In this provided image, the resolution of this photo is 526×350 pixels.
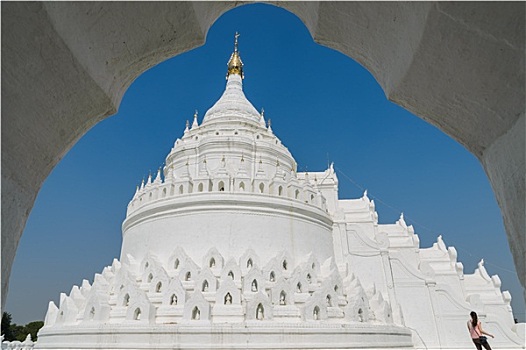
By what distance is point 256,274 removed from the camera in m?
16.2

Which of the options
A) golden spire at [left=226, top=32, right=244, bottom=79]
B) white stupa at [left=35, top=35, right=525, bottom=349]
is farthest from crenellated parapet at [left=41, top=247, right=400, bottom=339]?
golden spire at [left=226, top=32, right=244, bottom=79]

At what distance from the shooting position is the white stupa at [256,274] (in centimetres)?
1453

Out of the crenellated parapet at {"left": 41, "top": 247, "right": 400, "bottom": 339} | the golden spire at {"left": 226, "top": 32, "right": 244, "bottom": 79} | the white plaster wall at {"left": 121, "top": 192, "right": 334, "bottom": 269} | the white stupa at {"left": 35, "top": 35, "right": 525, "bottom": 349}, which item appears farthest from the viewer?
the golden spire at {"left": 226, "top": 32, "right": 244, "bottom": 79}

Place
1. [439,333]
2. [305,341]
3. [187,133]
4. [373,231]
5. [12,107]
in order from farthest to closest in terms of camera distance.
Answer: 1. [187,133]
2. [373,231]
3. [439,333]
4. [305,341]
5. [12,107]

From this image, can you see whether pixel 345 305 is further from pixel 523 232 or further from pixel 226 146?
pixel 523 232

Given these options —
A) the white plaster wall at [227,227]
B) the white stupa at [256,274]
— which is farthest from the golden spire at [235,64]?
the white plaster wall at [227,227]

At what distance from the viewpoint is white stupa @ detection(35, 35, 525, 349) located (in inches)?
572

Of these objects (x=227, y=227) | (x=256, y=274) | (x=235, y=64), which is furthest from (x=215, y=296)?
(x=235, y=64)

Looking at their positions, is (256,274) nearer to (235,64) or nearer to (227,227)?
(227,227)

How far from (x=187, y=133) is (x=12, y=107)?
2590 centimetres

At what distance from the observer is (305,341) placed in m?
14.1

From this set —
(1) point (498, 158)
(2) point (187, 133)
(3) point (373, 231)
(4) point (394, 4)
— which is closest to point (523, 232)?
(1) point (498, 158)

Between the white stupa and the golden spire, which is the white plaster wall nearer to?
the white stupa

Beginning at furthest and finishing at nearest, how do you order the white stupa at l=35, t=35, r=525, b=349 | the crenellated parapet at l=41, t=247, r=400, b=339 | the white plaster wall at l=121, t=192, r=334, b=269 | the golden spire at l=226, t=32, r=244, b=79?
1. the golden spire at l=226, t=32, r=244, b=79
2. the white plaster wall at l=121, t=192, r=334, b=269
3. the crenellated parapet at l=41, t=247, r=400, b=339
4. the white stupa at l=35, t=35, r=525, b=349
